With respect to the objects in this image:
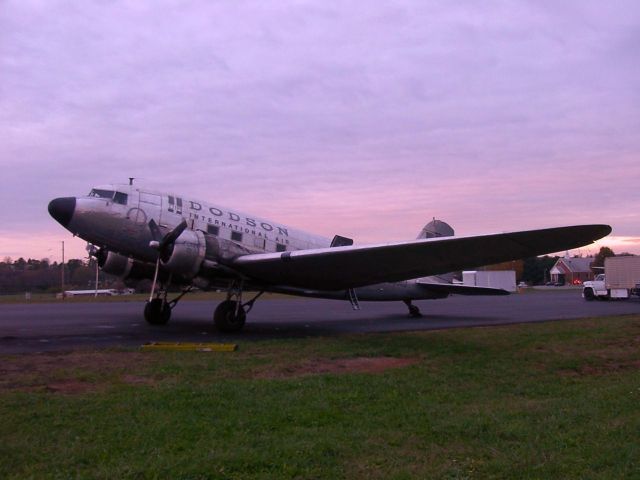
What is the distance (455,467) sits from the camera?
495 centimetres

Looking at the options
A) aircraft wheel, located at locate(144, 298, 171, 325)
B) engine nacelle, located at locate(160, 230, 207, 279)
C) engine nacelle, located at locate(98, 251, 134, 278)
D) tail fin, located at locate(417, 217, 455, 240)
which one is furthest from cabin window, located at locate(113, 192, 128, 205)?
tail fin, located at locate(417, 217, 455, 240)

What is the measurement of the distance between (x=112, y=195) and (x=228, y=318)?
417 centimetres

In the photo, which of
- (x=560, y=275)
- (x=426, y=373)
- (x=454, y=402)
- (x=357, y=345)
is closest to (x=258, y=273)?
(x=357, y=345)

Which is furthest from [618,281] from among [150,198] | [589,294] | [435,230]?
[150,198]

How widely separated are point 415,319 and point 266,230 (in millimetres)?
7103

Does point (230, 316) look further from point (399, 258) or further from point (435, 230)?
point (435, 230)

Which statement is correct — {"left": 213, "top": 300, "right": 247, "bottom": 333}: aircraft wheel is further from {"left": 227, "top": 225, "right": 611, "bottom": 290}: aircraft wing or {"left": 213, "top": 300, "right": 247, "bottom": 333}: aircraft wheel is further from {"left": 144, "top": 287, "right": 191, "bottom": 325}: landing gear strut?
{"left": 144, "top": 287, "right": 191, "bottom": 325}: landing gear strut

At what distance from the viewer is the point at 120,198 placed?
15.2 meters

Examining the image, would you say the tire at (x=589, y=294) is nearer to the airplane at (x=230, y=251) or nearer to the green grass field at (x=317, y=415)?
the airplane at (x=230, y=251)

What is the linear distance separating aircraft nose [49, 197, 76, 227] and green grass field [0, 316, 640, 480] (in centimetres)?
529

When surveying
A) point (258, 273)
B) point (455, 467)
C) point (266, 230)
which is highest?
point (266, 230)

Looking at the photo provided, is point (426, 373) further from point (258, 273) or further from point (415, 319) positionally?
point (415, 319)

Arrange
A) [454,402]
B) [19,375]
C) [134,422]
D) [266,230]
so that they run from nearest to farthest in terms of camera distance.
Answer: [134,422], [454,402], [19,375], [266,230]

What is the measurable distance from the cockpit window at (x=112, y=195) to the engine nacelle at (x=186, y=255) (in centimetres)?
195
